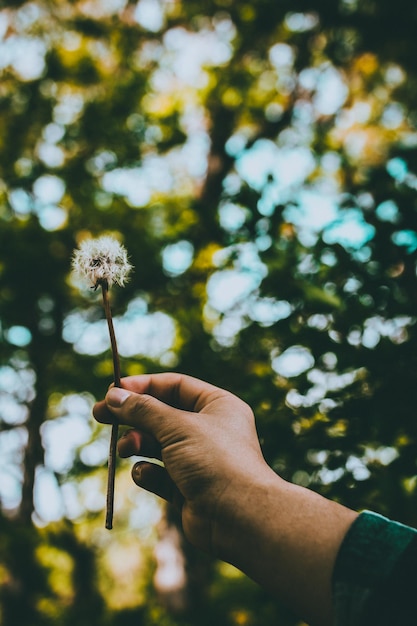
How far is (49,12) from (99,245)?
27.9ft

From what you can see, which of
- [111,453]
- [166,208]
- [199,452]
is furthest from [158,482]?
[166,208]

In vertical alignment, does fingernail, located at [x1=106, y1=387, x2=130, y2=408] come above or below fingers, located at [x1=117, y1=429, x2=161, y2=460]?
above

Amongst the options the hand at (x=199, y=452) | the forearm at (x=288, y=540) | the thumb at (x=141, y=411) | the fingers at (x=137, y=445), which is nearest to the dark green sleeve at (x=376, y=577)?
the forearm at (x=288, y=540)

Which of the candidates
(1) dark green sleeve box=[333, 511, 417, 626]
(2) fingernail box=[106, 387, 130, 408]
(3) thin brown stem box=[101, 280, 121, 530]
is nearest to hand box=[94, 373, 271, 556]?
(2) fingernail box=[106, 387, 130, 408]

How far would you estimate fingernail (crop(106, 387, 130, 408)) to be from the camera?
1.89 metres

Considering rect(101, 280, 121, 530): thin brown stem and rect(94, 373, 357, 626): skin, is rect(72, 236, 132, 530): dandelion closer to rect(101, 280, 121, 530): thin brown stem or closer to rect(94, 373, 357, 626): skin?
rect(101, 280, 121, 530): thin brown stem

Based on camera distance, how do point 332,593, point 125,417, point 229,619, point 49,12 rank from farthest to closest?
point 49,12 < point 229,619 < point 125,417 < point 332,593

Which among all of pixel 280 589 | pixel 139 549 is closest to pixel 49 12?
pixel 280 589

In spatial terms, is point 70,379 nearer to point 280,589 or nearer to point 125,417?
point 125,417

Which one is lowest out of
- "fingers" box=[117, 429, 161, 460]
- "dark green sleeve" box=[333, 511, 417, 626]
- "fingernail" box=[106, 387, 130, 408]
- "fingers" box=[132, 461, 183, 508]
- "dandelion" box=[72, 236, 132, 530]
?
"fingers" box=[132, 461, 183, 508]

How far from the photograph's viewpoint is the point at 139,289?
7.59m

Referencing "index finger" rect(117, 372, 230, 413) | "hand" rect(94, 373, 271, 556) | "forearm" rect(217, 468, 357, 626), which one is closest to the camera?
"forearm" rect(217, 468, 357, 626)

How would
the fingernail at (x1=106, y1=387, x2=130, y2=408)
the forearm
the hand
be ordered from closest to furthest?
the forearm → the hand → the fingernail at (x1=106, y1=387, x2=130, y2=408)

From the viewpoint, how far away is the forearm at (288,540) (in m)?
1.36
